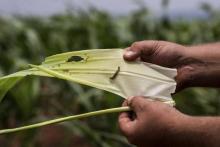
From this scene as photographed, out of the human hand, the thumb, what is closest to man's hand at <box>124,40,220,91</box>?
the thumb

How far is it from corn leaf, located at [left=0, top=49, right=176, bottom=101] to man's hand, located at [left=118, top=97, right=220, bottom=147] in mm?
29

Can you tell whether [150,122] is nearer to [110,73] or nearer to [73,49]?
[110,73]

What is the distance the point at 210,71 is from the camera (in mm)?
1070

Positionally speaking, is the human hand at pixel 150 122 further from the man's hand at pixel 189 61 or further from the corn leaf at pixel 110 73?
the man's hand at pixel 189 61

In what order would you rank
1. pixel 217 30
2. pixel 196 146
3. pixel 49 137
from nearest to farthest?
pixel 196 146
pixel 49 137
pixel 217 30

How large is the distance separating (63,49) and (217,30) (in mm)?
714

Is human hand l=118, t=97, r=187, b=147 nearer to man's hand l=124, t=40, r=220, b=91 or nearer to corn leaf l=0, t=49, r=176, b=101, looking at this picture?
corn leaf l=0, t=49, r=176, b=101

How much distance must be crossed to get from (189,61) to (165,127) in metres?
0.22

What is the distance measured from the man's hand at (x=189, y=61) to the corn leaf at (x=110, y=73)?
85 millimetres

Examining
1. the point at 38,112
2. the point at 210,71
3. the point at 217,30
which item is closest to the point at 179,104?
the point at 38,112

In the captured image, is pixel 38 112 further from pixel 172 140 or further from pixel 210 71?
pixel 172 140

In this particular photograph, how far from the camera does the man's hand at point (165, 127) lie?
0.87m

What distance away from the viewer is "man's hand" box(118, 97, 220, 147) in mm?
875

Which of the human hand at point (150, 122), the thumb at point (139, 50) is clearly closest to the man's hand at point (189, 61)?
the thumb at point (139, 50)
